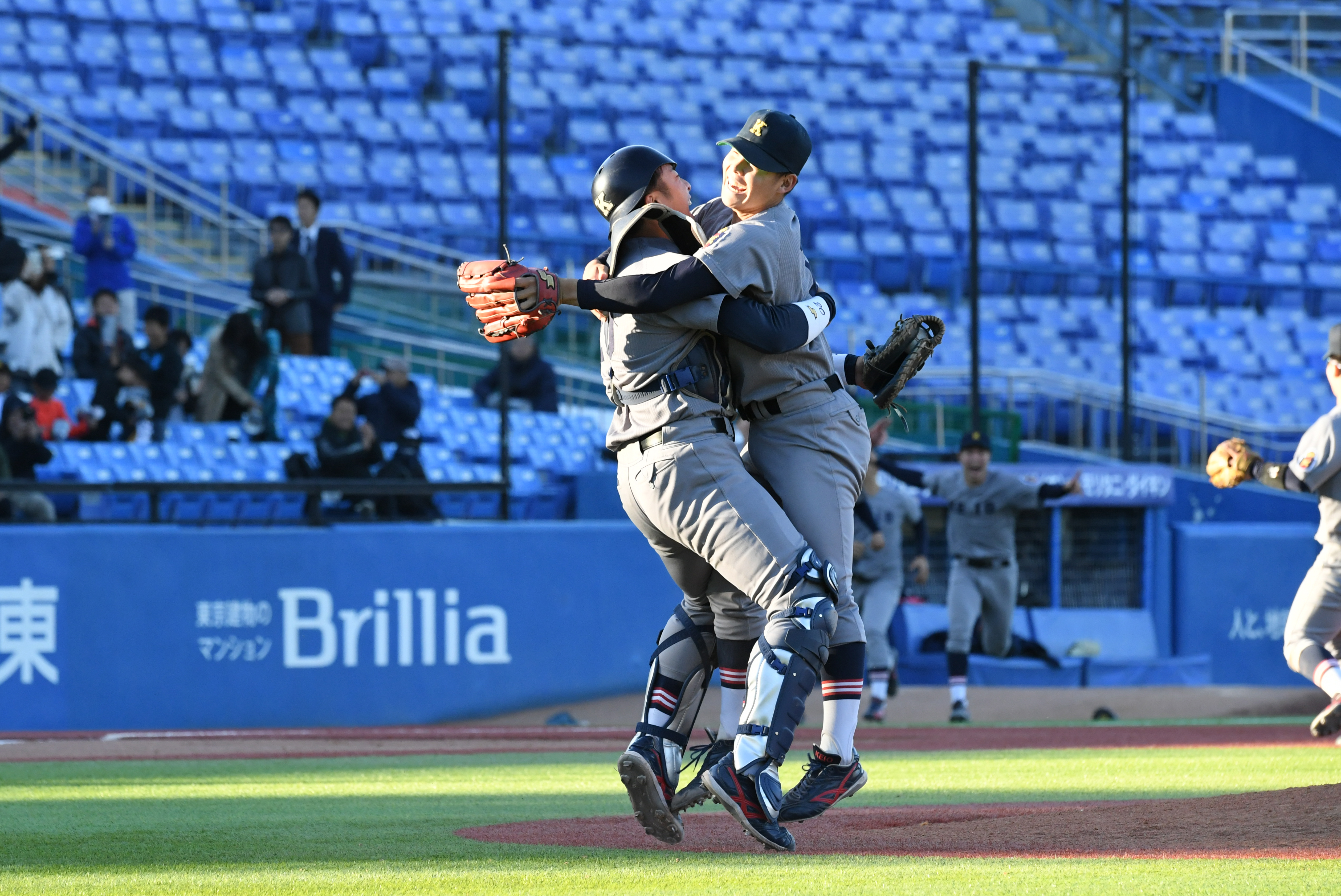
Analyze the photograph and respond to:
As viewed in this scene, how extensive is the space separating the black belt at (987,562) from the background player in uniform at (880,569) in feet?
0.93

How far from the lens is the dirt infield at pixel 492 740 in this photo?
28.0ft

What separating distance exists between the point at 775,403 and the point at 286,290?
9.25m

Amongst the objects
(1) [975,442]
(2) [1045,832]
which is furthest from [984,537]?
(2) [1045,832]

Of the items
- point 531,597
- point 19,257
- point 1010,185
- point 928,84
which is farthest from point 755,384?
point 928,84

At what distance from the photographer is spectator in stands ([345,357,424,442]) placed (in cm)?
1220

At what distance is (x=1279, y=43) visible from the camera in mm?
26281

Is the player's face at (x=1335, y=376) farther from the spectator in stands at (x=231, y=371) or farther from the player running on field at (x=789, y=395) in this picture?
the spectator in stands at (x=231, y=371)

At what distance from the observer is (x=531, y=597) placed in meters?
11.6

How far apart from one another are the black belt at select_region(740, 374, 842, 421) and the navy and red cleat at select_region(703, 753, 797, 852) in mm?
926

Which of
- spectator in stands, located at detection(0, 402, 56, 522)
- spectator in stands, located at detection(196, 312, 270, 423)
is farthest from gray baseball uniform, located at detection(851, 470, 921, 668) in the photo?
spectator in stands, located at detection(0, 402, 56, 522)

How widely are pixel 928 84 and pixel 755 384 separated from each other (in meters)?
20.7

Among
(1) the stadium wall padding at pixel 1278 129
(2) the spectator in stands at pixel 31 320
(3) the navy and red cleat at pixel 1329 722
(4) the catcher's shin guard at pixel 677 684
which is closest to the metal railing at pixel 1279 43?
(1) the stadium wall padding at pixel 1278 129

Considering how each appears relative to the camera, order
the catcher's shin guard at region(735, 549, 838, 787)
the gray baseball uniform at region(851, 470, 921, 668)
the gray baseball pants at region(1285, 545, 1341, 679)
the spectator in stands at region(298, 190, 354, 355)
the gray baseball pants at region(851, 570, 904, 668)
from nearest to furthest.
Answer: the catcher's shin guard at region(735, 549, 838, 787), the gray baseball pants at region(1285, 545, 1341, 679), the gray baseball uniform at region(851, 470, 921, 668), the gray baseball pants at region(851, 570, 904, 668), the spectator in stands at region(298, 190, 354, 355)

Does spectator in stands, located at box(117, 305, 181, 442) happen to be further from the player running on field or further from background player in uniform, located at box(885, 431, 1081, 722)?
the player running on field
